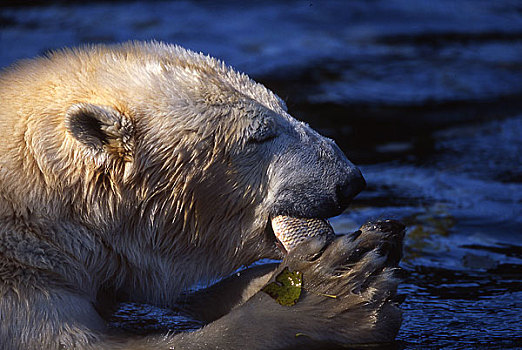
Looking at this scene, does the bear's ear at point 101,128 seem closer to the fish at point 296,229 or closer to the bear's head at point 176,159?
the bear's head at point 176,159

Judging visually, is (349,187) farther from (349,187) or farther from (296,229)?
(296,229)

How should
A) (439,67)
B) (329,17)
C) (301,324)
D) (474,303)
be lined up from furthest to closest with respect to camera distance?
(329,17) < (439,67) < (474,303) < (301,324)

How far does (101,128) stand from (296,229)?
916mm

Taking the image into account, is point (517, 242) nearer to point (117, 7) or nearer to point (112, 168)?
point (112, 168)

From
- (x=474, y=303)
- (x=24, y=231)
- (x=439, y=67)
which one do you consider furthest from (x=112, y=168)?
(x=439, y=67)

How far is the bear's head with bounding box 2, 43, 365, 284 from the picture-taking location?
3764 millimetres

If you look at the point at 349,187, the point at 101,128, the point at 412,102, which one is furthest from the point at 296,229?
the point at 412,102

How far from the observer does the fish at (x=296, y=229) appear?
12.8ft

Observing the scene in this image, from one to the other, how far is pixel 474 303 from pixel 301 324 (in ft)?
4.48

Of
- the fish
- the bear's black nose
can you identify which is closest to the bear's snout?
the bear's black nose

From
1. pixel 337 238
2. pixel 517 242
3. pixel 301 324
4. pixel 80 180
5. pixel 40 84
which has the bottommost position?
pixel 517 242

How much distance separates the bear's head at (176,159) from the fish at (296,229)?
0.11 feet

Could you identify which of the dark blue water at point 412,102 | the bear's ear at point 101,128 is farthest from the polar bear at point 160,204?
the dark blue water at point 412,102

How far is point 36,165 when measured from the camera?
12.3 feet
